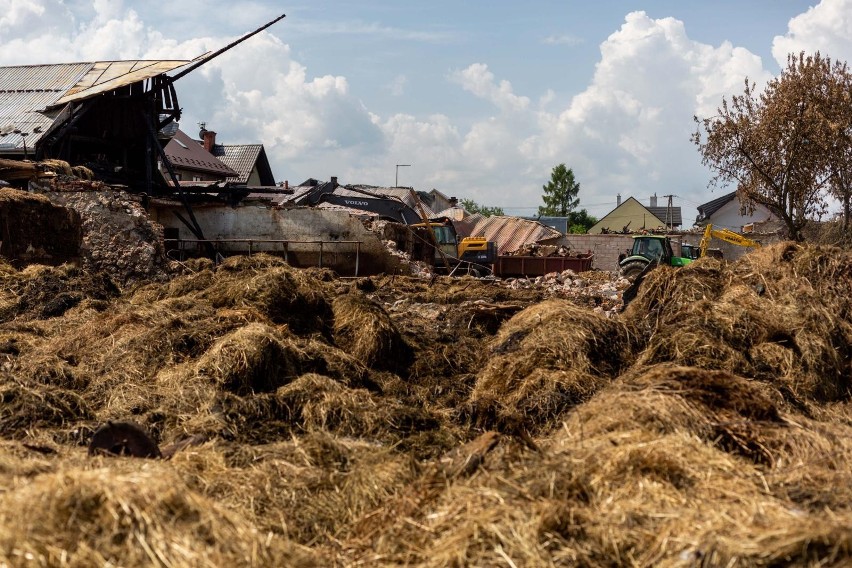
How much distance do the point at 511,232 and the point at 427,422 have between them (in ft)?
108

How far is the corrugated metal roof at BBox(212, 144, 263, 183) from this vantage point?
1655 inches

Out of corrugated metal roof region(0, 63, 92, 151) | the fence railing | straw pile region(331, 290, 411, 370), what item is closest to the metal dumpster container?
the fence railing

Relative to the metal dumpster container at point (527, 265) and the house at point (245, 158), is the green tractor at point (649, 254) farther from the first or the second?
the house at point (245, 158)

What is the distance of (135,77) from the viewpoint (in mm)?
22797

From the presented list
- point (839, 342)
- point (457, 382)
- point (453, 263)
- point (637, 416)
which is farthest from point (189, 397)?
point (453, 263)

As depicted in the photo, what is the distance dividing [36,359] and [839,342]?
A: 709 cm

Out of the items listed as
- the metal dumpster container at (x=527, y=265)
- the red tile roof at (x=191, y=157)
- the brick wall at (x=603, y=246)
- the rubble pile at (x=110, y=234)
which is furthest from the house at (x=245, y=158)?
the rubble pile at (x=110, y=234)

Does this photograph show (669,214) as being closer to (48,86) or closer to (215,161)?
(215,161)

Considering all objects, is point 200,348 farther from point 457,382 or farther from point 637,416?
point 637,416

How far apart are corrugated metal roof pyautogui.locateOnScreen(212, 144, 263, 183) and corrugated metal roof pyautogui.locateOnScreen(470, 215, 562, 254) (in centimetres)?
1125

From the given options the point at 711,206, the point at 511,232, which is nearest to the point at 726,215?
the point at 711,206

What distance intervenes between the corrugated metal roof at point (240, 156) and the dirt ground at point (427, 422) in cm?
3057

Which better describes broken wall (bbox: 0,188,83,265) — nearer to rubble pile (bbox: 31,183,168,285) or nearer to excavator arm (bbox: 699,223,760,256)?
rubble pile (bbox: 31,183,168,285)

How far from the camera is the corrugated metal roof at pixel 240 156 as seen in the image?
4203 centimetres
